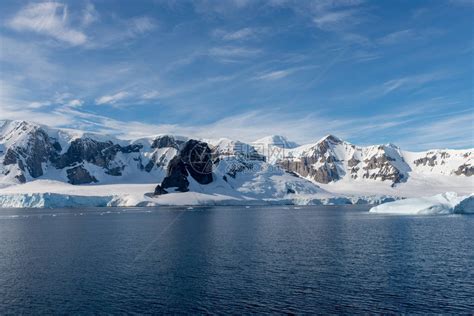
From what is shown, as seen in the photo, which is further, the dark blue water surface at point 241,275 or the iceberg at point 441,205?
the iceberg at point 441,205

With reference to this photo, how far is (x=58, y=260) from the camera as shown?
60250 mm

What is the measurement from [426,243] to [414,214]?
8876 cm

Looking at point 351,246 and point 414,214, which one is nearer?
point 351,246

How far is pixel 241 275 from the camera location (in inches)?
1917

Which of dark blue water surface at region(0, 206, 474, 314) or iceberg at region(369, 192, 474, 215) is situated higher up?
iceberg at region(369, 192, 474, 215)

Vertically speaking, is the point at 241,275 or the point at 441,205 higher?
the point at 441,205

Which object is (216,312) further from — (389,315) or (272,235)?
(272,235)

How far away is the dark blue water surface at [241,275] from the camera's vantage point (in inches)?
1486

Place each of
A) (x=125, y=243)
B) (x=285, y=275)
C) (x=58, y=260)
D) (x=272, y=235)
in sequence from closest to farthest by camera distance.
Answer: (x=285, y=275) → (x=58, y=260) → (x=125, y=243) → (x=272, y=235)

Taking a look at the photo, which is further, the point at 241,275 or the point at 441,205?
the point at 441,205

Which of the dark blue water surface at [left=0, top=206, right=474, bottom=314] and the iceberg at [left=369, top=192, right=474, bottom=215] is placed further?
the iceberg at [left=369, top=192, right=474, bottom=215]

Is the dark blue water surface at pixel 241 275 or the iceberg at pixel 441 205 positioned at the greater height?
the iceberg at pixel 441 205

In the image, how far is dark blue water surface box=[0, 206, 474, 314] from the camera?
124 ft

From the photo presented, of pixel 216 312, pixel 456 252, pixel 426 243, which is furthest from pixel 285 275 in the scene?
pixel 426 243
